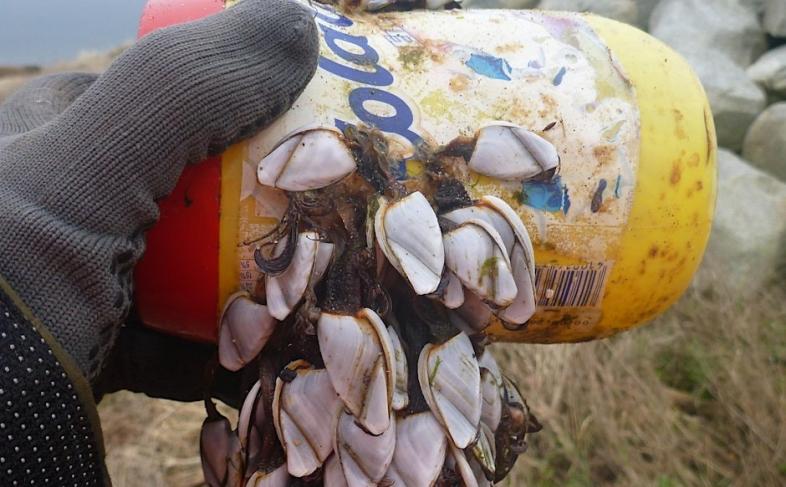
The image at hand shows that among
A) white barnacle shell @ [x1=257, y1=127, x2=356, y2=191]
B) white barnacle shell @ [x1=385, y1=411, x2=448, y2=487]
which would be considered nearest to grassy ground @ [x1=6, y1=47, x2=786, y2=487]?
white barnacle shell @ [x1=385, y1=411, x2=448, y2=487]

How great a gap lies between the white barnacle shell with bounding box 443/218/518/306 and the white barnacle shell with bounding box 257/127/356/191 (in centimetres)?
11

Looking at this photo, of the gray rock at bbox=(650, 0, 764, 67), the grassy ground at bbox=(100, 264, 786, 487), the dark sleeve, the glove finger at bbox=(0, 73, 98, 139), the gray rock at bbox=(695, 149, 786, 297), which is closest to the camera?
the dark sleeve

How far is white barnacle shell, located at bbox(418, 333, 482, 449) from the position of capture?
2.48ft

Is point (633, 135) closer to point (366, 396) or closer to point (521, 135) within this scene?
point (521, 135)

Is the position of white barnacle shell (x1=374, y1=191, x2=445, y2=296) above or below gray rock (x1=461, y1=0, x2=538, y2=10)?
above

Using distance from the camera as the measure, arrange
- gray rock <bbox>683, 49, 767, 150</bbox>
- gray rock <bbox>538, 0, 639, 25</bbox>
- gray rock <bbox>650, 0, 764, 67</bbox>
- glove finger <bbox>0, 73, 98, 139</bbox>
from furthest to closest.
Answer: gray rock <bbox>538, 0, 639, 25</bbox>, gray rock <bbox>650, 0, 764, 67</bbox>, gray rock <bbox>683, 49, 767, 150</bbox>, glove finger <bbox>0, 73, 98, 139</bbox>

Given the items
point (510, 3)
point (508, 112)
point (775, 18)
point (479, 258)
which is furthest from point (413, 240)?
point (510, 3)

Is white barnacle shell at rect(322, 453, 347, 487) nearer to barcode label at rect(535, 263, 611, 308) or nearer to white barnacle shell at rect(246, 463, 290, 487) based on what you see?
white barnacle shell at rect(246, 463, 290, 487)

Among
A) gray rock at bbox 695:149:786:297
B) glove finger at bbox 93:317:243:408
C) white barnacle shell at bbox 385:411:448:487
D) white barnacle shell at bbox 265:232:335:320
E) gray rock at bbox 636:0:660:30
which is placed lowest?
gray rock at bbox 695:149:786:297

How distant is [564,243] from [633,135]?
4.9 inches

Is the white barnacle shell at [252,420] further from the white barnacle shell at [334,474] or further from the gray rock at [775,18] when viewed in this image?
the gray rock at [775,18]

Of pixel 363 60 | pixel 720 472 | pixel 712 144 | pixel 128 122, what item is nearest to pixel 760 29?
pixel 720 472

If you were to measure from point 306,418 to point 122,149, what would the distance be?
0.28 metres

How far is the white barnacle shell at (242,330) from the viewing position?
791mm
